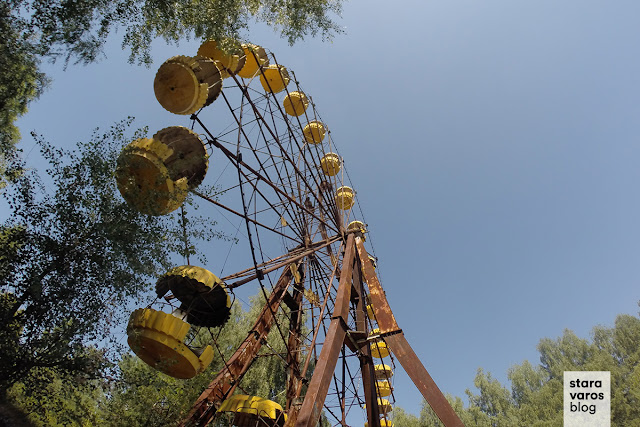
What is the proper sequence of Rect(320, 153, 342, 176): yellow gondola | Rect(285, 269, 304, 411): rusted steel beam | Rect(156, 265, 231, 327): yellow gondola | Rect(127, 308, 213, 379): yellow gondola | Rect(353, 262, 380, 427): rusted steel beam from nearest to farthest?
Rect(127, 308, 213, 379): yellow gondola < Rect(156, 265, 231, 327): yellow gondola < Rect(353, 262, 380, 427): rusted steel beam < Rect(285, 269, 304, 411): rusted steel beam < Rect(320, 153, 342, 176): yellow gondola

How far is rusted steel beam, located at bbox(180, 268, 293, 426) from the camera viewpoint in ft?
24.3

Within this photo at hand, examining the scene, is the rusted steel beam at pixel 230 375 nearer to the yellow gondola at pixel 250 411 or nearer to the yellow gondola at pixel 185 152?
the yellow gondola at pixel 250 411

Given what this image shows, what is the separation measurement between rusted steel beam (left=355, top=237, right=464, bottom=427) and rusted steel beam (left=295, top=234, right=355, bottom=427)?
0.80 m

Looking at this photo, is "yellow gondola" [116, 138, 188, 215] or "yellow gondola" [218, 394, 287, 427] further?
"yellow gondola" [218, 394, 287, 427]

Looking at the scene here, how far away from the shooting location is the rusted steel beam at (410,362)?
18.2ft

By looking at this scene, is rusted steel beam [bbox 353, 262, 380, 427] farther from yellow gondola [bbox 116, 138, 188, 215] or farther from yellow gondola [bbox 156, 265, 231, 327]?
yellow gondola [bbox 116, 138, 188, 215]

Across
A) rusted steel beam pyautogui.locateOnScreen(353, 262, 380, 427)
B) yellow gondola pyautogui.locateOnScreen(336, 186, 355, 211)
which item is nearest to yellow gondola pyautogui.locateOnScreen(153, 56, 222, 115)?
rusted steel beam pyautogui.locateOnScreen(353, 262, 380, 427)

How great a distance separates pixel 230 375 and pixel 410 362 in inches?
178

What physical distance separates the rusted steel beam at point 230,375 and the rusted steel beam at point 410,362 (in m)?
2.63

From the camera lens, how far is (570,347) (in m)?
24.7

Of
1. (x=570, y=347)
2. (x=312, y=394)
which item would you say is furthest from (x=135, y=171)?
(x=570, y=347)

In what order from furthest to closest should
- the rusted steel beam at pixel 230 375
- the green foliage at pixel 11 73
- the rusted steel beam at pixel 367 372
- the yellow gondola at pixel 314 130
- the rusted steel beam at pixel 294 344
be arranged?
the yellow gondola at pixel 314 130 < the rusted steel beam at pixel 294 344 < the rusted steel beam at pixel 230 375 < the rusted steel beam at pixel 367 372 < the green foliage at pixel 11 73

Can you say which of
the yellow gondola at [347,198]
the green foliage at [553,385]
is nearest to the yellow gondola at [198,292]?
the yellow gondola at [347,198]

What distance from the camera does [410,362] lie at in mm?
6086
